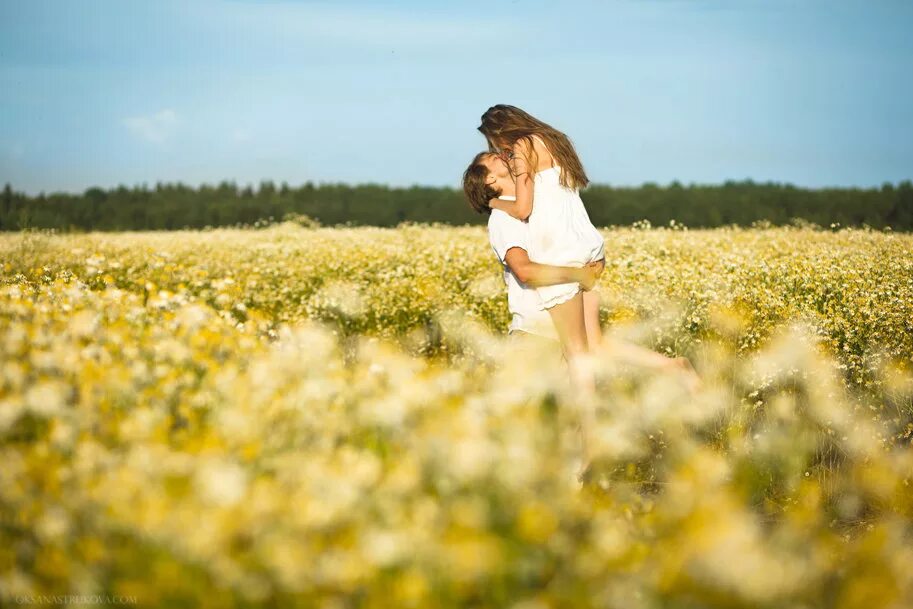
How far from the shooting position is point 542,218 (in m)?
5.22

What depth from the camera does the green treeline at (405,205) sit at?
42594 mm

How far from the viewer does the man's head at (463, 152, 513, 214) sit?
17.1ft

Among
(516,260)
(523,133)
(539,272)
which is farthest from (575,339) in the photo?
(523,133)

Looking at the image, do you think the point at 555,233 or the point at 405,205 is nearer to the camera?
the point at 555,233

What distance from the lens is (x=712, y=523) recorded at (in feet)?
6.82

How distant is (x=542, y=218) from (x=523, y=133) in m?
0.55

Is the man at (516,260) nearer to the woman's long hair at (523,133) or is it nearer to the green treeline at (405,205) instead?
the woman's long hair at (523,133)

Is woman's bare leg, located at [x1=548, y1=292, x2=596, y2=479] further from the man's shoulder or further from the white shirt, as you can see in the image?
the man's shoulder

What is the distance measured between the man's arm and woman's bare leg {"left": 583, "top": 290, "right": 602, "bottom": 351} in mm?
316

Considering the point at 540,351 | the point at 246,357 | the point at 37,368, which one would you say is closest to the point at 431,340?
the point at 540,351

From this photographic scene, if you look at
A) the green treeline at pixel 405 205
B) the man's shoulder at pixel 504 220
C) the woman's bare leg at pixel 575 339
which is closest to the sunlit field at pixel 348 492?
the woman's bare leg at pixel 575 339

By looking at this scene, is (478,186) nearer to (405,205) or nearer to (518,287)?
(518,287)

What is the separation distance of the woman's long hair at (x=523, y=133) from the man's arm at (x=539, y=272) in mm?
543

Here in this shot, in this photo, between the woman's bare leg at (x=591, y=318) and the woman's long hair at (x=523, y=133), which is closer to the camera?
the woman's long hair at (x=523, y=133)
